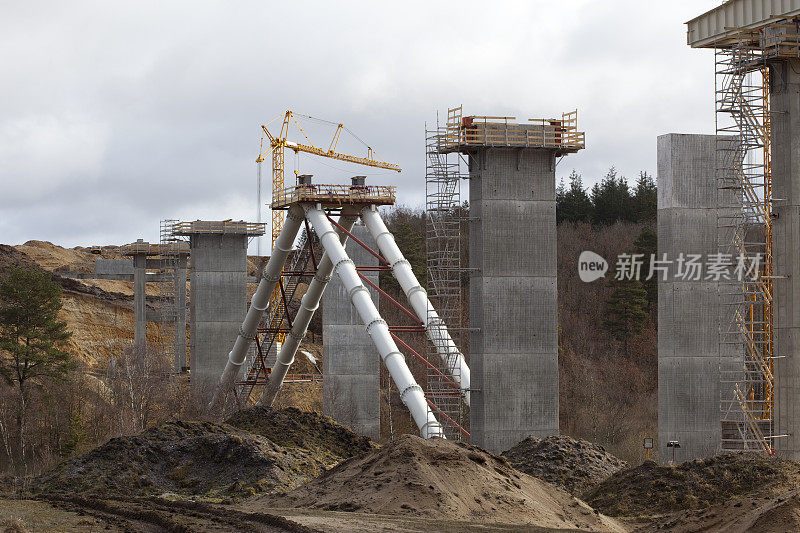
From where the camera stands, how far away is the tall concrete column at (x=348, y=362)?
48406 millimetres

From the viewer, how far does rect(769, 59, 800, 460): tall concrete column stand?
1194 inches

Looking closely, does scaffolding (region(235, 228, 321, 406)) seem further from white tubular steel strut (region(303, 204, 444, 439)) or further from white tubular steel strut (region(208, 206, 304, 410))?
white tubular steel strut (region(303, 204, 444, 439))

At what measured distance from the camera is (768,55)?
99.6 ft

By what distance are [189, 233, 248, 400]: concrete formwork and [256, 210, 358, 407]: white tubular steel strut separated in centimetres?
641

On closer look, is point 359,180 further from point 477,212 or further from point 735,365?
point 735,365

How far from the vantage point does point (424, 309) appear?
3928cm

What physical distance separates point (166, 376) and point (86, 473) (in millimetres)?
26254

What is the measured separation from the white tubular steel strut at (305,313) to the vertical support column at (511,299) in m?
8.22

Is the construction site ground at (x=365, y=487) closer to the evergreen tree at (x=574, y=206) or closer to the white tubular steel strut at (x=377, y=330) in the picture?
the white tubular steel strut at (x=377, y=330)

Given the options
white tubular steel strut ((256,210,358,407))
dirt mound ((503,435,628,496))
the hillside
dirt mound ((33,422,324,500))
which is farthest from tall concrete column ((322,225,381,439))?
the hillside

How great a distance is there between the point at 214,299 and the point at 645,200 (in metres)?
43.2

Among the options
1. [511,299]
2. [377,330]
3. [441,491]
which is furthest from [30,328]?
[441,491]

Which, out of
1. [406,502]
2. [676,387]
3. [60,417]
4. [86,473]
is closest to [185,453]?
[86,473]

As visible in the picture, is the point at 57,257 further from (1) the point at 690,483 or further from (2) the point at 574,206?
(1) the point at 690,483
